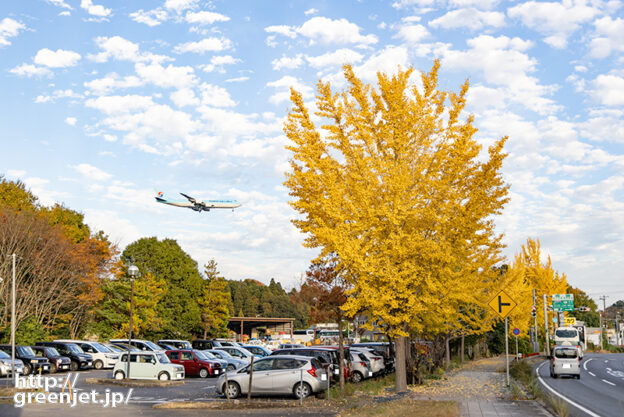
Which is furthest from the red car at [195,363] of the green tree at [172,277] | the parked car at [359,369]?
the green tree at [172,277]

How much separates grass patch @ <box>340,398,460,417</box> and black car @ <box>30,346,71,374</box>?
73.7ft

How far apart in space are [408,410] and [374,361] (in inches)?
557

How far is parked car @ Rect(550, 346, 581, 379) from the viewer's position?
29375mm

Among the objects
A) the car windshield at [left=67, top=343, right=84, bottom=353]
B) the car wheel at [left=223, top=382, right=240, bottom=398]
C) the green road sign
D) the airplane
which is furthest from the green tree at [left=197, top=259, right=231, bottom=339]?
the car wheel at [left=223, top=382, right=240, bottom=398]

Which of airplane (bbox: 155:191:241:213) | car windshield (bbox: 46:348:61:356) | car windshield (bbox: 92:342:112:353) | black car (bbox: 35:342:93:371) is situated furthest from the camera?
airplane (bbox: 155:191:241:213)

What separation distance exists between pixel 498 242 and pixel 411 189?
4245 millimetres

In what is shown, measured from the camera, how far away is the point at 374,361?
93.5 ft

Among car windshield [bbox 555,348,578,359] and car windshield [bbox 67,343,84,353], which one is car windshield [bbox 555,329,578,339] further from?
car windshield [bbox 67,343,84,353]

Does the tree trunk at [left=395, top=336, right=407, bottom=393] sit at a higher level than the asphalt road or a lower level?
higher

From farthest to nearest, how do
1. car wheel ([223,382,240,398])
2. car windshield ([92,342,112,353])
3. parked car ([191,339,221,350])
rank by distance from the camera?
1. parked car ([191,339,221,350])
2. car windshield ([92,342,112,353])
3. car wheel ([223,382,240,398])

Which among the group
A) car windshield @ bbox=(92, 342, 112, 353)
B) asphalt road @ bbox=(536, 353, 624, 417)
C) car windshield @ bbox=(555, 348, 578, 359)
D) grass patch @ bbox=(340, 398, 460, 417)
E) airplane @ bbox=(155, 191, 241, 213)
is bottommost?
asphalt road @ bbox=(536, 353, 624, 417)

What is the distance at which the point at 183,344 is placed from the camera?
4500 centimetres

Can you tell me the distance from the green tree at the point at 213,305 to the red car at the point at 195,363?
3128 centimetres

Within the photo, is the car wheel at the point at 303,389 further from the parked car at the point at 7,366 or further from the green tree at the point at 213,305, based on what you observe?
the green tree at the point at 213,305
